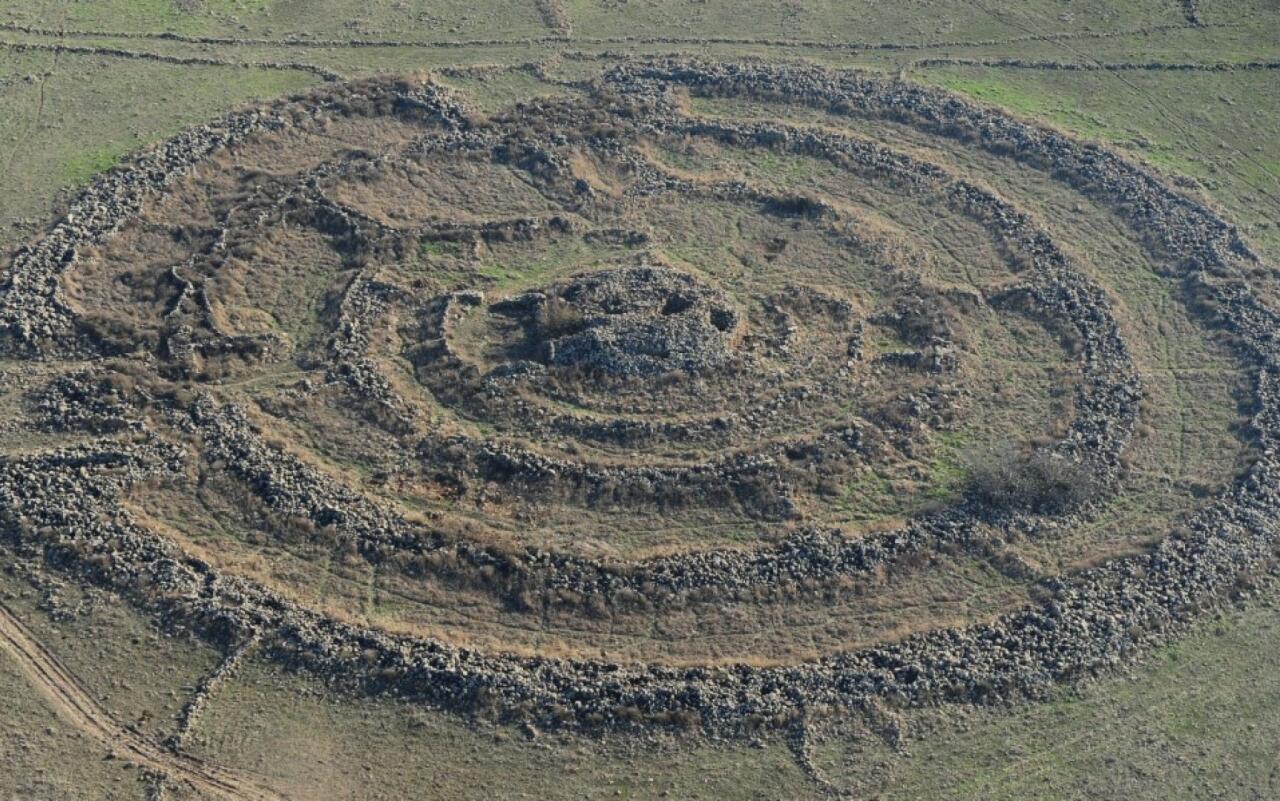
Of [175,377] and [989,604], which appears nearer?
[989,604]

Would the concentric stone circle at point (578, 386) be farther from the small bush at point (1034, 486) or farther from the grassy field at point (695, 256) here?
the grassy field at point (695, 256)

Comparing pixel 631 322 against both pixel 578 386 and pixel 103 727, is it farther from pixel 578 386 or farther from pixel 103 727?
pixel 103 727

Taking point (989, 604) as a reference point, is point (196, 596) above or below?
below

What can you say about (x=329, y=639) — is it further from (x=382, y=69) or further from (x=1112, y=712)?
(x=382, y=69)

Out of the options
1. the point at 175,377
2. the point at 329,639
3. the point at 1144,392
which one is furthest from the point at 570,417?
the point at 1144,392

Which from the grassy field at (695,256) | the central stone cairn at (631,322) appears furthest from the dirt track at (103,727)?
the central stone cairn at (631,322)
